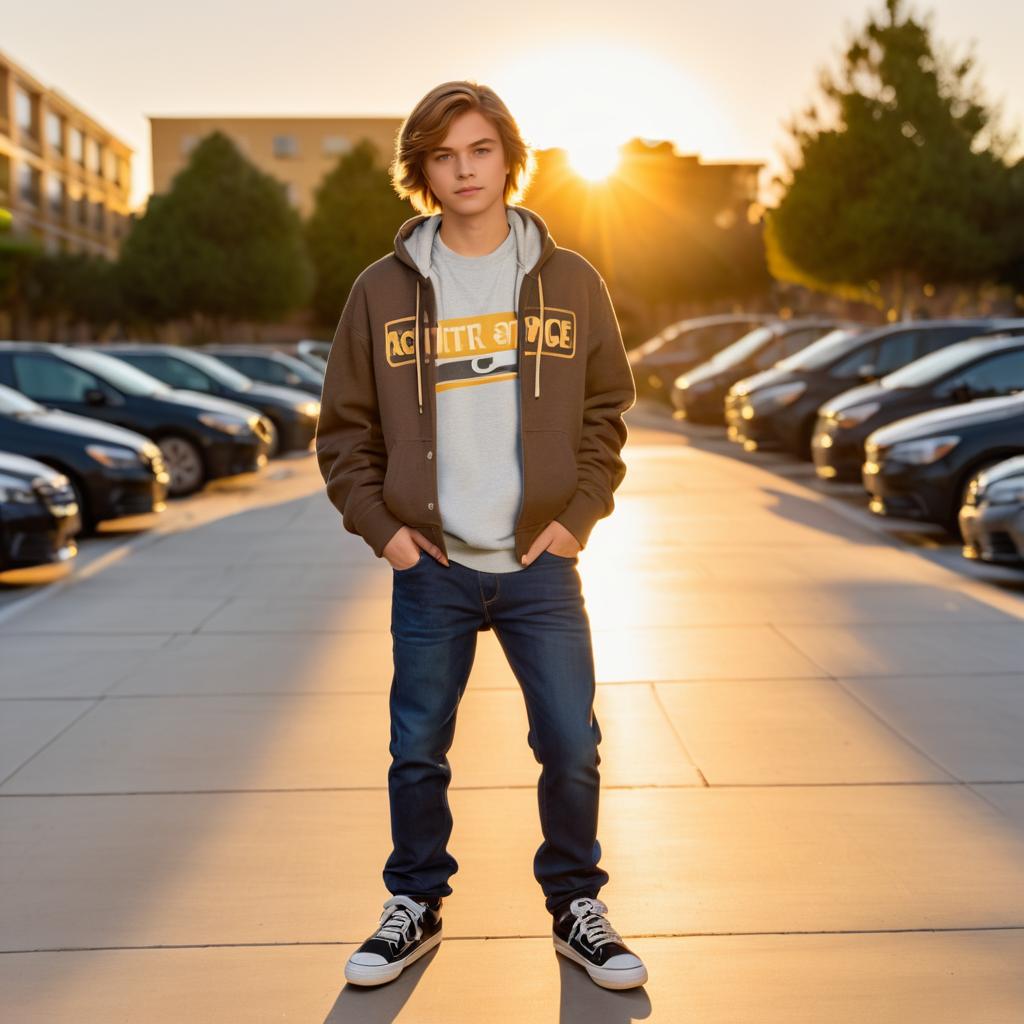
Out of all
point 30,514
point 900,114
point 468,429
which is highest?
point 900,114

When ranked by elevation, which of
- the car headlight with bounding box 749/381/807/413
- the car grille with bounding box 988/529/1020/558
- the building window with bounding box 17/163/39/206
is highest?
the building window with bounding box 17/163/39/206

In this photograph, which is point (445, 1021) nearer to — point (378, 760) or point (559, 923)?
point (559, 923)

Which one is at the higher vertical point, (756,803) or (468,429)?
(468,429)

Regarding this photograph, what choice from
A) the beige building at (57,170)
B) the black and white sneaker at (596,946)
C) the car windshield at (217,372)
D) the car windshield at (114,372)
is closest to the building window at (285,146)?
the beige building at (57,170)

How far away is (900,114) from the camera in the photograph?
107 ft

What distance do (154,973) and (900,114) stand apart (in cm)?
3209

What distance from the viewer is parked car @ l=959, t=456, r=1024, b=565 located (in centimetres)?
836

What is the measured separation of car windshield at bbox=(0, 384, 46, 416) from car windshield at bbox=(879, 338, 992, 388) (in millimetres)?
7386

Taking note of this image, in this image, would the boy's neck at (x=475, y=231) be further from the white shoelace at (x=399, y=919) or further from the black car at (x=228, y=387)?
the black car at (x=228, y=387)

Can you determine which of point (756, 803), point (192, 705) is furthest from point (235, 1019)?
point (192, 705)

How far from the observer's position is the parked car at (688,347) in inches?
1082

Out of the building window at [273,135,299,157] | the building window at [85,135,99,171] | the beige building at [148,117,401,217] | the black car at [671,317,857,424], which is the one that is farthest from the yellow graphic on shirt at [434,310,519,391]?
the building window at [273,135,299,157]

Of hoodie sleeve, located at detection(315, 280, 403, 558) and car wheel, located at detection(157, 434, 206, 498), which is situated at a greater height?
hoodie sleeve, located at detection(315, 280, 403, 558)

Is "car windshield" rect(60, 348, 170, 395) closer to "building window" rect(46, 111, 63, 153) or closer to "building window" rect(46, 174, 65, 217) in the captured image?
"building window" rect(46, 174, 65, 217)
